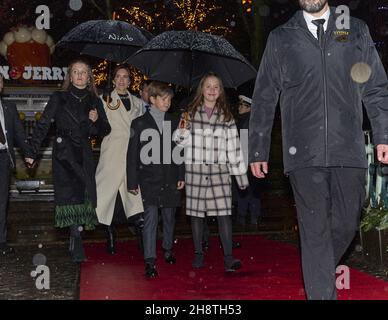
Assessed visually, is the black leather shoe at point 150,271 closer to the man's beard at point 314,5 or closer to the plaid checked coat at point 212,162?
the plaid checked coat at point 212,162

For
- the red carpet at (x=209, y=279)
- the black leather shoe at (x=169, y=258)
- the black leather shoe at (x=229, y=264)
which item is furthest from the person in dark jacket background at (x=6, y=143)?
the black leather shoe at (x=229, y=264)

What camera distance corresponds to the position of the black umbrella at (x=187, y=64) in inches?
318

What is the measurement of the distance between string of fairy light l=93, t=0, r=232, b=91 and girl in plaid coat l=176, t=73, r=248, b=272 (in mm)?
20001

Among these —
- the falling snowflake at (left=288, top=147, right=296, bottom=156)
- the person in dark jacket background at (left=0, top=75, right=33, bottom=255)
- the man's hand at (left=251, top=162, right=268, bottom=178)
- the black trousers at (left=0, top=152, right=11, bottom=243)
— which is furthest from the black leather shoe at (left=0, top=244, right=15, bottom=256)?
the falling snowflake at (left=288, top=147, right=296, bottom=156)

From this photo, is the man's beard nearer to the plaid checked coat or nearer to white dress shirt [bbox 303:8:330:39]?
white dress shirt [bbox 303:8:330:39]

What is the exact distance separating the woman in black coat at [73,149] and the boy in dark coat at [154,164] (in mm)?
660

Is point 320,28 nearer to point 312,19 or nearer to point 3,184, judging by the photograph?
point 312,19

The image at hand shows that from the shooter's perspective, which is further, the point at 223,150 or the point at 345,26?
the point at 223,150

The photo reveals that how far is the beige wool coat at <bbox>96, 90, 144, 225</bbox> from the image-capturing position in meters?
8.48

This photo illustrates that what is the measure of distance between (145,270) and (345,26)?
3218 mm
